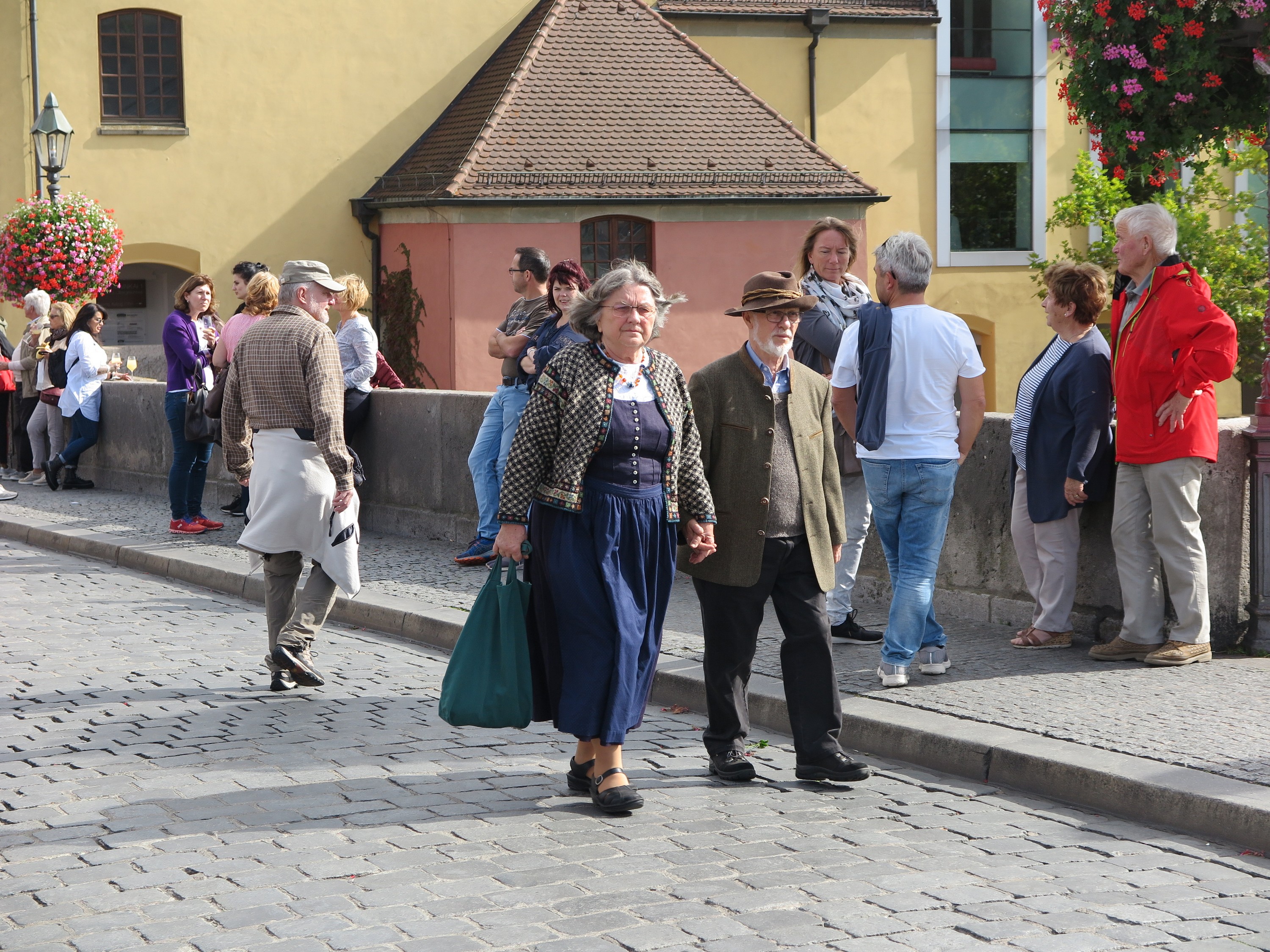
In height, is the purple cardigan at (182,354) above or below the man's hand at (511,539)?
above

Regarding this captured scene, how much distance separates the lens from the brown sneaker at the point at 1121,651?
751 centimetres

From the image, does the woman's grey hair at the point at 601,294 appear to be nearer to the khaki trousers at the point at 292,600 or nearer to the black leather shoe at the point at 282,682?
the khaki trousers at the point at 292,600

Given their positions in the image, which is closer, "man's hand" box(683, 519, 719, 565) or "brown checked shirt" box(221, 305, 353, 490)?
"man's hand" box(683, 519, 719, 565)

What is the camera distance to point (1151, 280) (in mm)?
7418

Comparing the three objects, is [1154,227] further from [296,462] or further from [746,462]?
[296,462]

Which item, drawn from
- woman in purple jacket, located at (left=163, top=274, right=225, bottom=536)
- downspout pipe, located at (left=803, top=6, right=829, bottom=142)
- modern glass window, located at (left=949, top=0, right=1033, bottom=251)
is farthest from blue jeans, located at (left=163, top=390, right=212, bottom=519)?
modern glass window, located at (left=949, top=0, right=1033, bottom=251)

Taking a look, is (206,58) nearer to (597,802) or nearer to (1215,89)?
(1215,89)

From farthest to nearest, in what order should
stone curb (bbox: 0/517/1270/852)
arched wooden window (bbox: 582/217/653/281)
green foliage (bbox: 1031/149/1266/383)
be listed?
arched wooden window (bbox: 582/217/653/281), green foliage (bbox: 1031/149/1266/383), stone curb (bbox: 0/517/1270/852)

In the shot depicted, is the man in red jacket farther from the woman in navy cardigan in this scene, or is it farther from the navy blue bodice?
the navy blue bodice

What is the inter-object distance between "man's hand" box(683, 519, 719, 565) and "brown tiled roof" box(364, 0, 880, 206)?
67.5 ft

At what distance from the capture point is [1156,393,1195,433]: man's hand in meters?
7.25

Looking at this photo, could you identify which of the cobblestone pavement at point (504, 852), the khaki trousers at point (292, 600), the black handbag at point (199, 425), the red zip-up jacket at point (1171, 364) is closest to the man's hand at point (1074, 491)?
the red zip-up jacket at point (1171, 364)

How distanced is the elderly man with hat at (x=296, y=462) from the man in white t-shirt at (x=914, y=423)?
8.14 feet

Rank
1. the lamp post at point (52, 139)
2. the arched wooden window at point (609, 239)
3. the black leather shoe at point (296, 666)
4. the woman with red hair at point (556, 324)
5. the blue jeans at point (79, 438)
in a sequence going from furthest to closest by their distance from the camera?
1. the arched wooden window at point (609, 239)
2. the lamp post at point (52, 139)
3. the blue jeans at point (79, 438)
4. the woman with red hair at point (556, 324)
5. the black leather shoe at point (296, 666)
